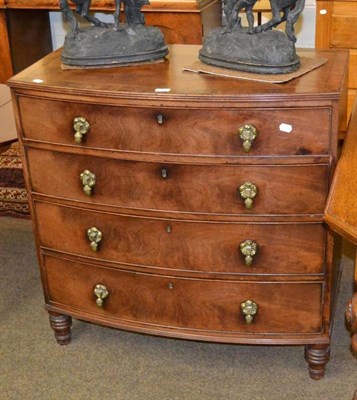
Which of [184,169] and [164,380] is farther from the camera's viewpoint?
[164,380]

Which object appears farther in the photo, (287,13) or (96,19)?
(96,19)

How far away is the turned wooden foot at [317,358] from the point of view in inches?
93.2

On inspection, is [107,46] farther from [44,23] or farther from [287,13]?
[44,23]

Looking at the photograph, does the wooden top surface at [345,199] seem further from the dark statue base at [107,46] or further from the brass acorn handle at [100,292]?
the brass acorn handle at [100,292]

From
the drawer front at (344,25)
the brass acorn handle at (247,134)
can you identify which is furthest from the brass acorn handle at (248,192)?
the drawer front at (344,25)

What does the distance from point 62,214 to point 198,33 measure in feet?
5.16

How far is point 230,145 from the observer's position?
82.0 inches

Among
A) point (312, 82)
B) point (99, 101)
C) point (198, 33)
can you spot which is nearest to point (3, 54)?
point (198, 33)

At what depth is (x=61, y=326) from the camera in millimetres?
2604

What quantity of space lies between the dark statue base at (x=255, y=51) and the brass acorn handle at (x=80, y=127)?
1.37ft

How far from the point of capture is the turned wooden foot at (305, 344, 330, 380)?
7.77 feet

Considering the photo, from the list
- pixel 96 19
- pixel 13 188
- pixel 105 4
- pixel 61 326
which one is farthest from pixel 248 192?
pixel 105 4

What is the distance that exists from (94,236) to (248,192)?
513 mm

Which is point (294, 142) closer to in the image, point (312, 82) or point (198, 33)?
point (312, 82)
